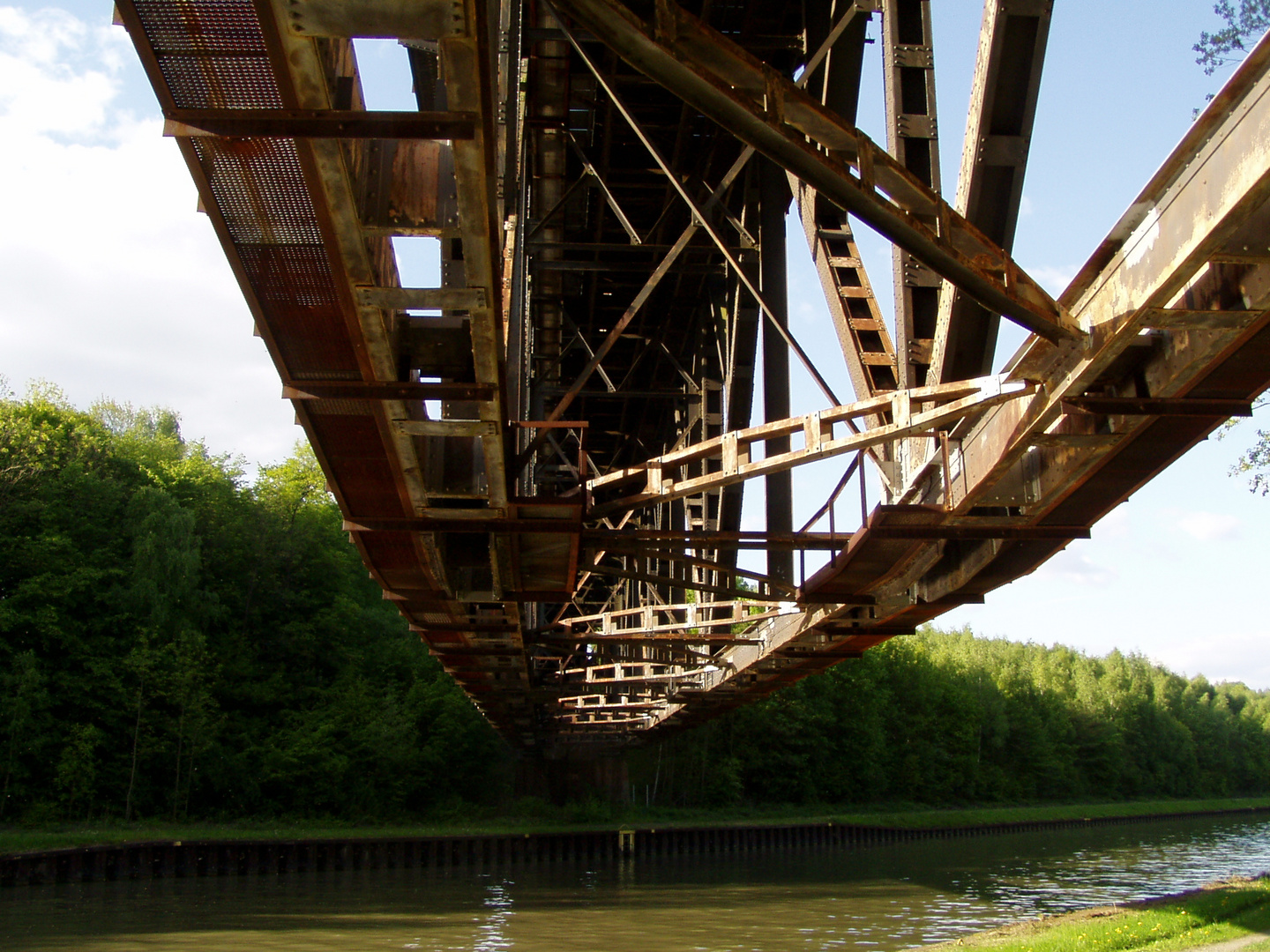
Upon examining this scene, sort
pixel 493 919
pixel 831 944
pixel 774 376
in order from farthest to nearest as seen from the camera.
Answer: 1. pixel 493 919
2. pixel 831 944
3. pixel 774 376

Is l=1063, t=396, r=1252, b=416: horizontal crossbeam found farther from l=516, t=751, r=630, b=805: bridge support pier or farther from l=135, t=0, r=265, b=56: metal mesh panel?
l=516, t=751, r=630, b=805: bridge support pier

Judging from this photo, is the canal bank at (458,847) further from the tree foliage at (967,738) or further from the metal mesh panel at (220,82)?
the metal mesh panel at (220,82)

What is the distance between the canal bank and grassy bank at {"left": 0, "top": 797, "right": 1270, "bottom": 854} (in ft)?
1.07

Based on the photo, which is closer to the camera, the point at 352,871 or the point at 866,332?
the point at 866,332

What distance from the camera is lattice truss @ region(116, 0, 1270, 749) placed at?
4.36 m

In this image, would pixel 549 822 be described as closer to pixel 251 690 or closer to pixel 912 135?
pixel 251 690

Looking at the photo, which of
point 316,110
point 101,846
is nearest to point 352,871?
point 101,846

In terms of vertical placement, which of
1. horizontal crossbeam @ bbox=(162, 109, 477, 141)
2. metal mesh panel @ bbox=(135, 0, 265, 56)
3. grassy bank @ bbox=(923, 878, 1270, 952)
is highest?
metal mesh panel @ bbox=(135, 0, 265, 56)

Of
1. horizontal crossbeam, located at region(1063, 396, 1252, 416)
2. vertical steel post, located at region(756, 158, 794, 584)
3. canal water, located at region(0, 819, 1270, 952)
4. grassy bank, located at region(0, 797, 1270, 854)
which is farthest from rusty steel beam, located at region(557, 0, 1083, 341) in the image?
grassy bank, located at region(0, 797, 1270, 854)

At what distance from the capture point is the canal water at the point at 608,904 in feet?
63.5

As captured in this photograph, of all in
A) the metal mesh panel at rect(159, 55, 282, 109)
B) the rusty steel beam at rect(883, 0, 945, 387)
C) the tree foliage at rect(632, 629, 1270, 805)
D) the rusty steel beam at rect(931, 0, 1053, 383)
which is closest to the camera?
the metal mesh panel at rect(159, 55, 282, 109)

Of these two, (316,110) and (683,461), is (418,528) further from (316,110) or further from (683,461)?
(316,110)

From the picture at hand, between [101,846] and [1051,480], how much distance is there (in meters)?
28.4

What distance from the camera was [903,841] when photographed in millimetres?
51438
